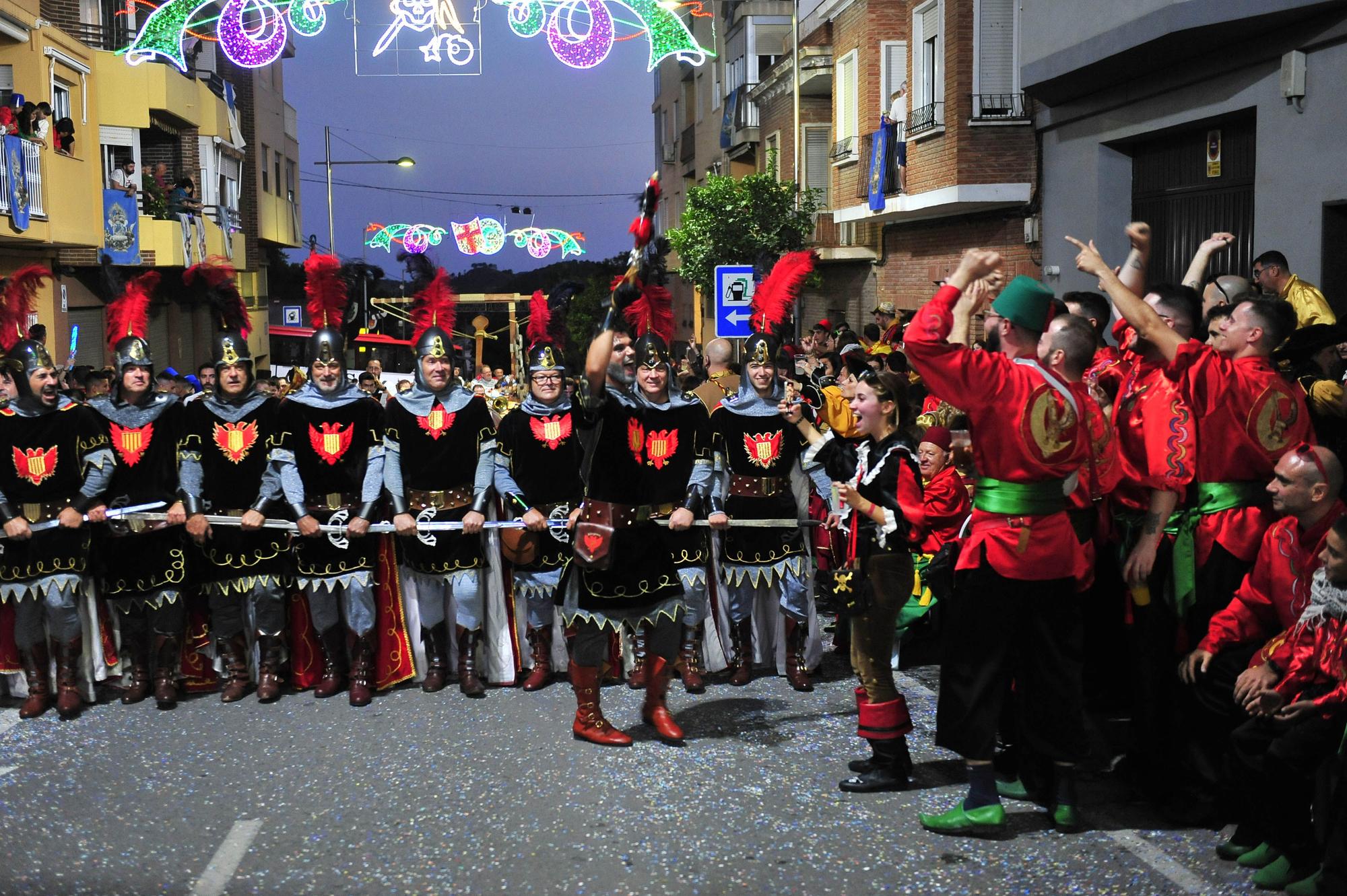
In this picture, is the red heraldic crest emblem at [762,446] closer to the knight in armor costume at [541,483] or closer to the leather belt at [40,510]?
the knight in armor costume at [541,483]

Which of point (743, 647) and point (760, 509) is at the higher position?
point (760, 509)

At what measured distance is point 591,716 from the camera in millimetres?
6586

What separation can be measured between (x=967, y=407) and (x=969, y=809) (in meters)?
1.58

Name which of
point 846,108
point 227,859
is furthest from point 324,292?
point 846,108

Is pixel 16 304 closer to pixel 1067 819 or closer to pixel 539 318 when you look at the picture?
pixel 539 318

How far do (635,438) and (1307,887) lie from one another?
11.7 feet

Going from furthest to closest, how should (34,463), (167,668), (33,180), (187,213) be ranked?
(187,213) < (33,180) < (167,668) < (34,463)

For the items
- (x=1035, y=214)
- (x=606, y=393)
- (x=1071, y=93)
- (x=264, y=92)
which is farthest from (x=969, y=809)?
(x=264, y=92)

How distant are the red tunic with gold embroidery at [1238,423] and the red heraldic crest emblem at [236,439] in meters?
4.81

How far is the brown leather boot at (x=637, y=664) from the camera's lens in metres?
7.60

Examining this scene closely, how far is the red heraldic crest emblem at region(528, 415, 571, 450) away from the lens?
304 inches

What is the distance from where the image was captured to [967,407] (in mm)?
5066

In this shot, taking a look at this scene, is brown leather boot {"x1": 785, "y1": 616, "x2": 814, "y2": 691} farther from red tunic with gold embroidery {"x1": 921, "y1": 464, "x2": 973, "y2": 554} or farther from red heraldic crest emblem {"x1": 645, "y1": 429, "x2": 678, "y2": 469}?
red tunic with gold embroidery {"x1": 921, "y1": 464, "x2": 973, "y2": 554}

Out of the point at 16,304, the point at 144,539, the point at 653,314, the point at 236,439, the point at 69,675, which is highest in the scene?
the point at 16,304
